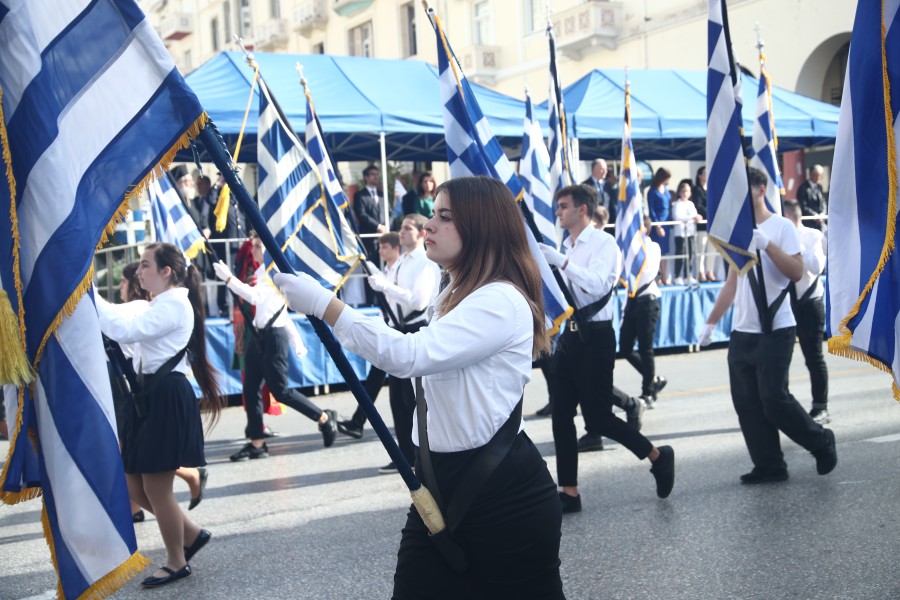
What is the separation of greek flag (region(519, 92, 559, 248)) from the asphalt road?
1.97 metres

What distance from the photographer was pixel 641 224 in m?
11.6

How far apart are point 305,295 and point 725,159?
14.4 feet

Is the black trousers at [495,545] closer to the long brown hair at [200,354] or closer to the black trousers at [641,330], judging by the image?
the long brown hair at [200,354]

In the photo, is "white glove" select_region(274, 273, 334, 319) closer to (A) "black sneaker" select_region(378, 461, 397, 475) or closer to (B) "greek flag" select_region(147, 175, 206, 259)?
(A) "black sneaker" select_region(378, 461, 397, 475)

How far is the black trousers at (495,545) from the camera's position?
2.92 m

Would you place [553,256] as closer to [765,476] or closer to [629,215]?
[765,476]

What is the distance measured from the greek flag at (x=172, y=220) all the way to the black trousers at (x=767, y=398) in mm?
4886

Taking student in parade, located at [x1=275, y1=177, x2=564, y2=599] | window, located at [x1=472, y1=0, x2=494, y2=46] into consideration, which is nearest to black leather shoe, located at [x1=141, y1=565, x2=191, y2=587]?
student in parade, located at [x1=275, y1=177, x2=564, y2=599]

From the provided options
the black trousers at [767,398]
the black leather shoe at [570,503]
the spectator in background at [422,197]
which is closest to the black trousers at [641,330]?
the black trousers at [767,398]

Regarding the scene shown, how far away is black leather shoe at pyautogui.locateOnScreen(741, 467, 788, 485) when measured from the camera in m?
6.45

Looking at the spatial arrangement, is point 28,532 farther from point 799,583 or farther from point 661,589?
point 799,583

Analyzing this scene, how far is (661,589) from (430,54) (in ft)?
95.1

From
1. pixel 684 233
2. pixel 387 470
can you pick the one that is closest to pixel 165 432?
pixel 387 470

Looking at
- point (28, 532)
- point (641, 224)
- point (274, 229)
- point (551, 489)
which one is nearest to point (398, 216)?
point (641, 224)
